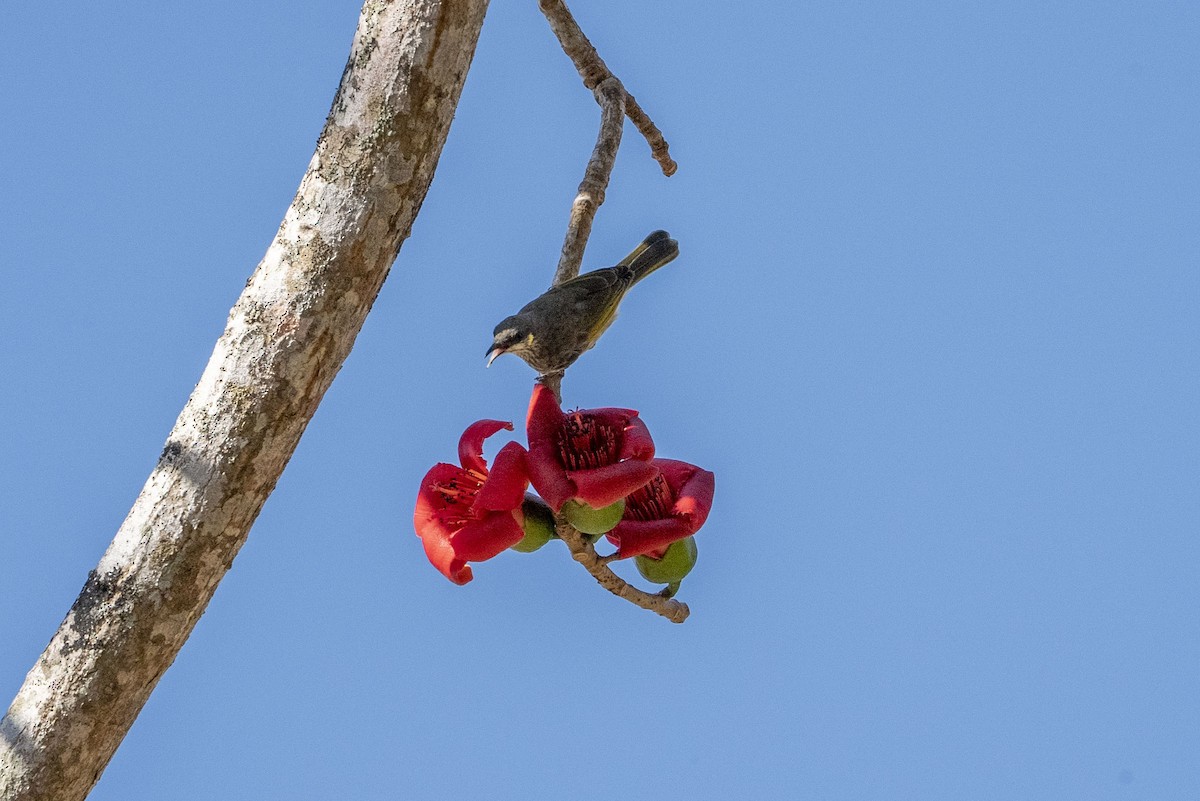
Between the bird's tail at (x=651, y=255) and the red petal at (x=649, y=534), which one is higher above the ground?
the bird's tail at (x=651, y=255)

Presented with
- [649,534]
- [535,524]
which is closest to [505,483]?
[535,524]

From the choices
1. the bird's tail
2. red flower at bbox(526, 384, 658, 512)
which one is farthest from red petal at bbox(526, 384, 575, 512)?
the bird's tail

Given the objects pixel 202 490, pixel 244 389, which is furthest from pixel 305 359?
pixel 202 490

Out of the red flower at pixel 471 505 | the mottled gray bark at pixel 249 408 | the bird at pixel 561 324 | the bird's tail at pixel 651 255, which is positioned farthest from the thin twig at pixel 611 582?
the bird's tail at pixel 651 255

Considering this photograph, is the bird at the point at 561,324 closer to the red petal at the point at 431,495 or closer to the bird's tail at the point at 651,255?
the bird's tail at the point at 651,255

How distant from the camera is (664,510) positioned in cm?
325

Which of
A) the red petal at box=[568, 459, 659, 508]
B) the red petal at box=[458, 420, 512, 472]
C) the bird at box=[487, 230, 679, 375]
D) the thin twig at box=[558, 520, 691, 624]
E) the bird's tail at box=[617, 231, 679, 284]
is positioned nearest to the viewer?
the red petal at box=[568, 459, 659, 508]

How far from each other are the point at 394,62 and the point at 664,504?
1.42 metres

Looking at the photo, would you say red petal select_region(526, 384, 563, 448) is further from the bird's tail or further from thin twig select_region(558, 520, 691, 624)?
the bird's tail

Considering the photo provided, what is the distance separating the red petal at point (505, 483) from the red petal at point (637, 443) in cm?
26

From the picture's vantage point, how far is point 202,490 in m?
3.02

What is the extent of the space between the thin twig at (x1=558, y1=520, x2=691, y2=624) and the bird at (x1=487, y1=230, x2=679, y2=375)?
1863mm

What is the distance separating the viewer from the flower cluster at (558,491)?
2.90 m

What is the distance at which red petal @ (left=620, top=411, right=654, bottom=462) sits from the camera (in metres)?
2.93
